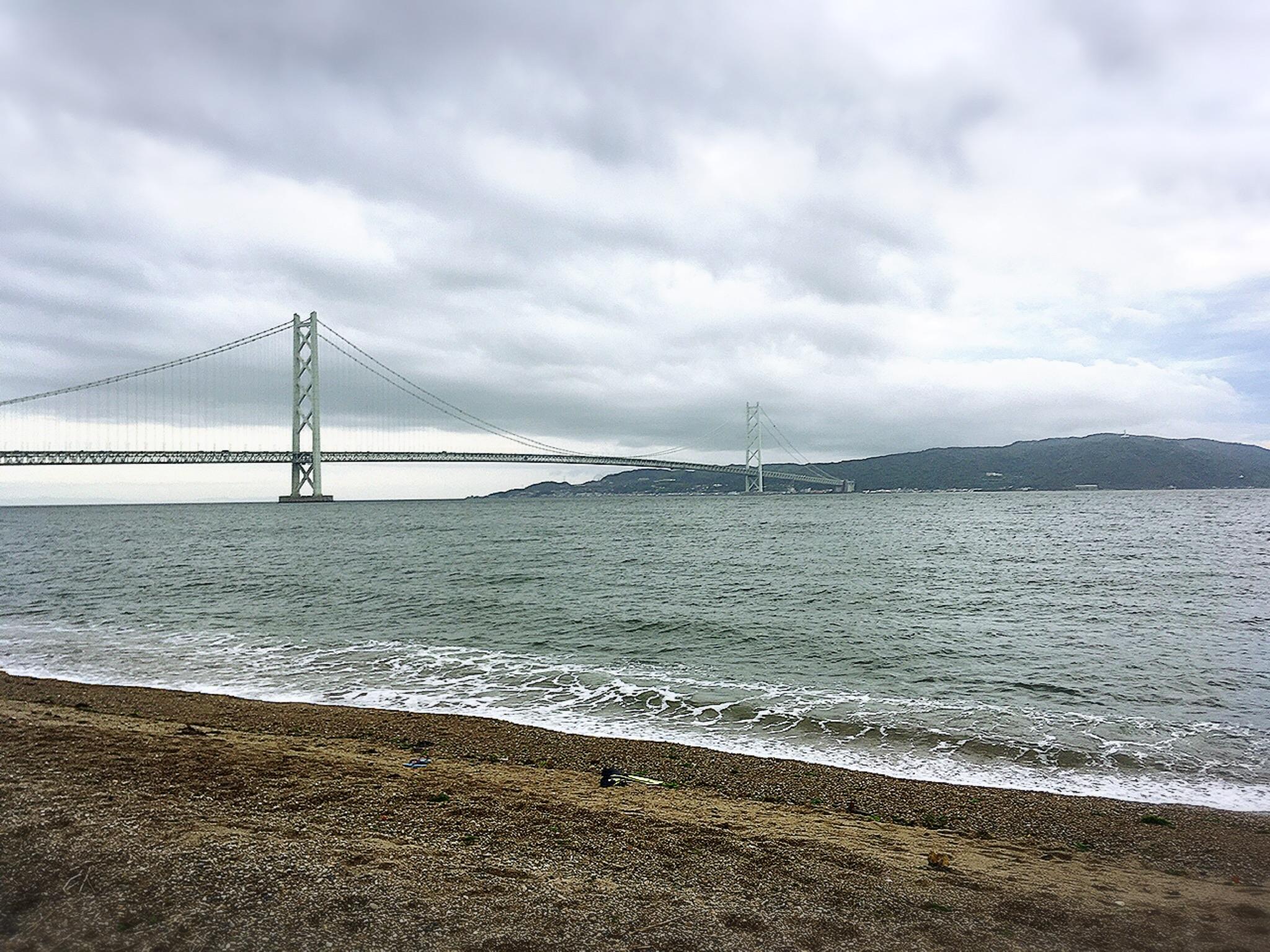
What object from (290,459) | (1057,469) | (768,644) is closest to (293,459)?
(290,459)

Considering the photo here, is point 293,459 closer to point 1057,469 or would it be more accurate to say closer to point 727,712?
point 727,712

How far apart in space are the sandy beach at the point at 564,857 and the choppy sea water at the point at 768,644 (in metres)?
1.37

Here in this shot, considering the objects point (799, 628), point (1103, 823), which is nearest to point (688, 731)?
point (1103, 823)

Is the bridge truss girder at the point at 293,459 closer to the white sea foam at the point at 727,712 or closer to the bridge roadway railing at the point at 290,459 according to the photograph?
the bridge roadway railing at the point at 290,459

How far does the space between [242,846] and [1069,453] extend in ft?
565

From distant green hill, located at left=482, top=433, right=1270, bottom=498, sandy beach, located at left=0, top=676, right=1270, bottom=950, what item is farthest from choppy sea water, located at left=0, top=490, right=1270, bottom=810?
distant green hill, located at left=482, top=433, right=1270, bottom=498

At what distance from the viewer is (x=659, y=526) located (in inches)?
2194

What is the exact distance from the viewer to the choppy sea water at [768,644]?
27.4 ft

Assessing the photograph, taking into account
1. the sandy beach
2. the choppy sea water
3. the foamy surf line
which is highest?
the sandy beach

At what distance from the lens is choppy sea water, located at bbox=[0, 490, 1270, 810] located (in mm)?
8359

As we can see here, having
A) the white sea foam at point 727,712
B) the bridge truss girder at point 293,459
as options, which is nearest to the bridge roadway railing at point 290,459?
the bridge truss girder at point 293,459

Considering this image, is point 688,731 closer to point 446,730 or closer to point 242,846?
point 446,730

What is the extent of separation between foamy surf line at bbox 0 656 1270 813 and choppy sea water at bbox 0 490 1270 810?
4 cm

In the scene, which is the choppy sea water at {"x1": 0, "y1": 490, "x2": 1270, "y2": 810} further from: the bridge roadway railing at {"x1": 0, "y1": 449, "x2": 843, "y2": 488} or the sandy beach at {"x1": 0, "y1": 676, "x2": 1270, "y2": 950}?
the bridge roadway railing at {"x1": 0, "y1": 449, "x2": 843, "y2": 488}
